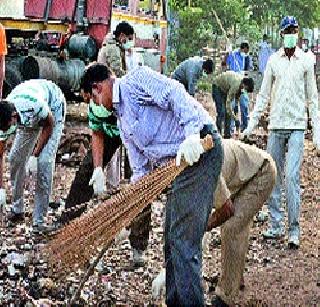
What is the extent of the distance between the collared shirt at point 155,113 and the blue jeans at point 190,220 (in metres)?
0.22

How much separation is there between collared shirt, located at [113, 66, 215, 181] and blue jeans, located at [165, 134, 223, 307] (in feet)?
0.73

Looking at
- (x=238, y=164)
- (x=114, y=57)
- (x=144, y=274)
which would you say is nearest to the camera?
(x=238, y=164)

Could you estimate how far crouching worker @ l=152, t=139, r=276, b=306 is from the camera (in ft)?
17.8

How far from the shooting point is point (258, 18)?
33312 millimetres

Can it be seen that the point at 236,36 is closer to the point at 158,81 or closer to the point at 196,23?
the point at 196,23

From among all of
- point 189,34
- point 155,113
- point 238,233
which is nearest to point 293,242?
point 238,233

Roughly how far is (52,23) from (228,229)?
1060 centimetres

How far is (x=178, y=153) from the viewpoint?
4371 mm

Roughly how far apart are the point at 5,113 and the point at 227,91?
25.7ft

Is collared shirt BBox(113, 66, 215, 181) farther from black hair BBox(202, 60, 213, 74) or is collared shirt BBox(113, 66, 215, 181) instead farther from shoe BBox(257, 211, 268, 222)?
black hair BBox(202, 60, 213, 74)

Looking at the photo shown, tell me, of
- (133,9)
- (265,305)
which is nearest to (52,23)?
(133,9)

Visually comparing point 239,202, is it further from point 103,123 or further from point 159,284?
point 103,123

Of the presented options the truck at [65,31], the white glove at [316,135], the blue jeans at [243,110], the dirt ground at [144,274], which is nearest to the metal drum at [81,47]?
the truck at [65,31]

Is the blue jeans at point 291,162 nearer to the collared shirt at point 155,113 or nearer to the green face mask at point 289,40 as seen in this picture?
the green face mask at point 289,40
